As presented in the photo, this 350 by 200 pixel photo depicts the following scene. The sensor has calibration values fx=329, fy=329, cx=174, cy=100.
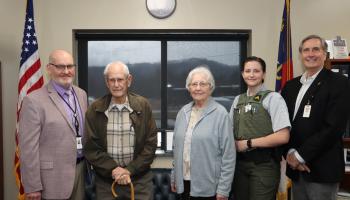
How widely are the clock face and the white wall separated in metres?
0.05

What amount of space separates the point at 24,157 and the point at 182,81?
6.81ft

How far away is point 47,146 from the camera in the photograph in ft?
7.06

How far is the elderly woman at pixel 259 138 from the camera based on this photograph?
206 cm

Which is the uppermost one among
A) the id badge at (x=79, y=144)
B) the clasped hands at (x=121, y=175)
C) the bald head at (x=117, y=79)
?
the bald head at (x=117, y=79)

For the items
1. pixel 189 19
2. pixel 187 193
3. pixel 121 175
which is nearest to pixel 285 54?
pixel 189 19

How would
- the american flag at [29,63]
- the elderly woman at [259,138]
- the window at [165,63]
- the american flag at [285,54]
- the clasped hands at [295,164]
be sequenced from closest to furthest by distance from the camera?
1. the elderly woman at [259,138]
2. the clasped hands at [295,164]
3. the american flag at [29,63]
4. the american flag at [285,54]
5. the window at [165,63]

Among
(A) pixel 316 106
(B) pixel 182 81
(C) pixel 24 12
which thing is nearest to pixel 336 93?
(A) pixel 316 106

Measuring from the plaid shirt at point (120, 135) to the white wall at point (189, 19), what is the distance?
1.57m

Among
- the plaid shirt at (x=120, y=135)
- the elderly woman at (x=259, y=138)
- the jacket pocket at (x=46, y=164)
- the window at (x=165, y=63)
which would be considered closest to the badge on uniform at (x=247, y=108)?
the elderly woman at (x=259, y=138)

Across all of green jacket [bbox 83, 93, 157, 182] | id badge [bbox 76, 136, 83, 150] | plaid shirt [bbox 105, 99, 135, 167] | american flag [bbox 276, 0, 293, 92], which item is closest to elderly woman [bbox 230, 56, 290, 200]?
green jacket [bbox 83, 93, 157, 182]

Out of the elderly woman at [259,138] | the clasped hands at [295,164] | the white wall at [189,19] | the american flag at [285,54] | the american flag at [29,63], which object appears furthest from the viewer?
the white wall at [189,19]

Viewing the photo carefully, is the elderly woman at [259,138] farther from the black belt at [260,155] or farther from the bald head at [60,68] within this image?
the bald head at [60,68]

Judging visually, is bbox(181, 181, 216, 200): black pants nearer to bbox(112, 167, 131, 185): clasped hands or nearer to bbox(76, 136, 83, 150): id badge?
bbox(112, 167, 131, 185): clasped hands

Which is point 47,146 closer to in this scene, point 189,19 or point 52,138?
point 52,138
